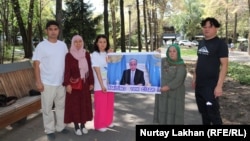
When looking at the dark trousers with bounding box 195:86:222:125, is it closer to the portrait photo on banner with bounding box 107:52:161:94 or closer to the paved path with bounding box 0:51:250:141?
the portrait photo on banner with bounding box 107:52:161:94

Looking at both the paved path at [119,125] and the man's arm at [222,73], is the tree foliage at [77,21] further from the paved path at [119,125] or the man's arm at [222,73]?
the man's arm at [222,73]

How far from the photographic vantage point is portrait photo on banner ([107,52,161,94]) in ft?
21.0

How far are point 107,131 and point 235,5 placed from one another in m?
36.0

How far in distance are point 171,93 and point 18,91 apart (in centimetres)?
390

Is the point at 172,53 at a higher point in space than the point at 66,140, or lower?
higher

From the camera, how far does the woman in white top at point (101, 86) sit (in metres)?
6.71

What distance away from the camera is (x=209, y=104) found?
18.7 feet

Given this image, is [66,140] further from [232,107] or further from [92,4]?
[92,4]

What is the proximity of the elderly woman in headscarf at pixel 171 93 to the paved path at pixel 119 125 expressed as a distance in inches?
29.3

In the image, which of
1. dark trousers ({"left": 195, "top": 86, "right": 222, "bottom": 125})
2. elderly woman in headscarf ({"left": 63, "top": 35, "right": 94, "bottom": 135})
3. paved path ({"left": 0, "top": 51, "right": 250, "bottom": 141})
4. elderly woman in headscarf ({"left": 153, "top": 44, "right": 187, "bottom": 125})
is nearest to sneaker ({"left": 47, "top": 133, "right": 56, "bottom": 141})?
paved path ({"left": 0, "top": 51, "right": 250, "bottom": 141})

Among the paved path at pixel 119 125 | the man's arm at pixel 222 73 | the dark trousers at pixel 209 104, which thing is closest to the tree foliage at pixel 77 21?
the paved path at pixel 119 125

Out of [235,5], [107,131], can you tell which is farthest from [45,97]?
[235,5]

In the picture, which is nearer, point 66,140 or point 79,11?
point 66,140

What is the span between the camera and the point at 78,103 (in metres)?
6.59
